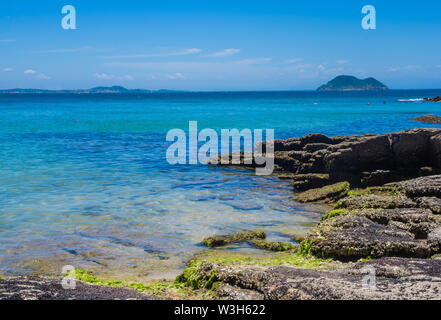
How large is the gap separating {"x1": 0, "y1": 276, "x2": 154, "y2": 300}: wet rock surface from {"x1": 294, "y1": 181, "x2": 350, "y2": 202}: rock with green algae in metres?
11.3

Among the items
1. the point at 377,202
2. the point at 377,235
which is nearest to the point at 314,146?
the point at 377,202

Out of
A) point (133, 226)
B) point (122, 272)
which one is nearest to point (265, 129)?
point (133, 226)

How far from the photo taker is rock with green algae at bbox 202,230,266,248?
11.4 metres

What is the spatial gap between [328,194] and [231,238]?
20.3 ft

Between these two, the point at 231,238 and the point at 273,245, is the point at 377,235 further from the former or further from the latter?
the point at 231,238

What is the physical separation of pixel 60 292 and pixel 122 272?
3822mm

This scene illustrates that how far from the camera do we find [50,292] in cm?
581

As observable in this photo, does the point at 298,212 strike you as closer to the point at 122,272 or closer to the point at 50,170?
the point at 122,272

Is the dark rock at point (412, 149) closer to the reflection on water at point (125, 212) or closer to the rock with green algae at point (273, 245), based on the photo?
the reflection on water at point (125, 212)

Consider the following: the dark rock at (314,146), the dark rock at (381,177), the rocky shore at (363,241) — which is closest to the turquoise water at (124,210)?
the rocky shore at (363,241)

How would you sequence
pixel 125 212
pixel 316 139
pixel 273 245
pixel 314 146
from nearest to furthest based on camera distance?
pixel 273 245, pixel 125 212, pixel 314 146, pixel 316 139

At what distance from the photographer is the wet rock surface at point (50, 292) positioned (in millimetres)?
5602

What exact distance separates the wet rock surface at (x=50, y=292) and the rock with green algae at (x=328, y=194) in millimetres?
11332

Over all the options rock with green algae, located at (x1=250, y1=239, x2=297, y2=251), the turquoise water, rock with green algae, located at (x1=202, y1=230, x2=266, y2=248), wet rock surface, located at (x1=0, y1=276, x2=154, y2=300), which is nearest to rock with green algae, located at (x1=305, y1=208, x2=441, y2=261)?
rock with green algae, located at (x1=250, y1=239, x2=297, y2=251)
